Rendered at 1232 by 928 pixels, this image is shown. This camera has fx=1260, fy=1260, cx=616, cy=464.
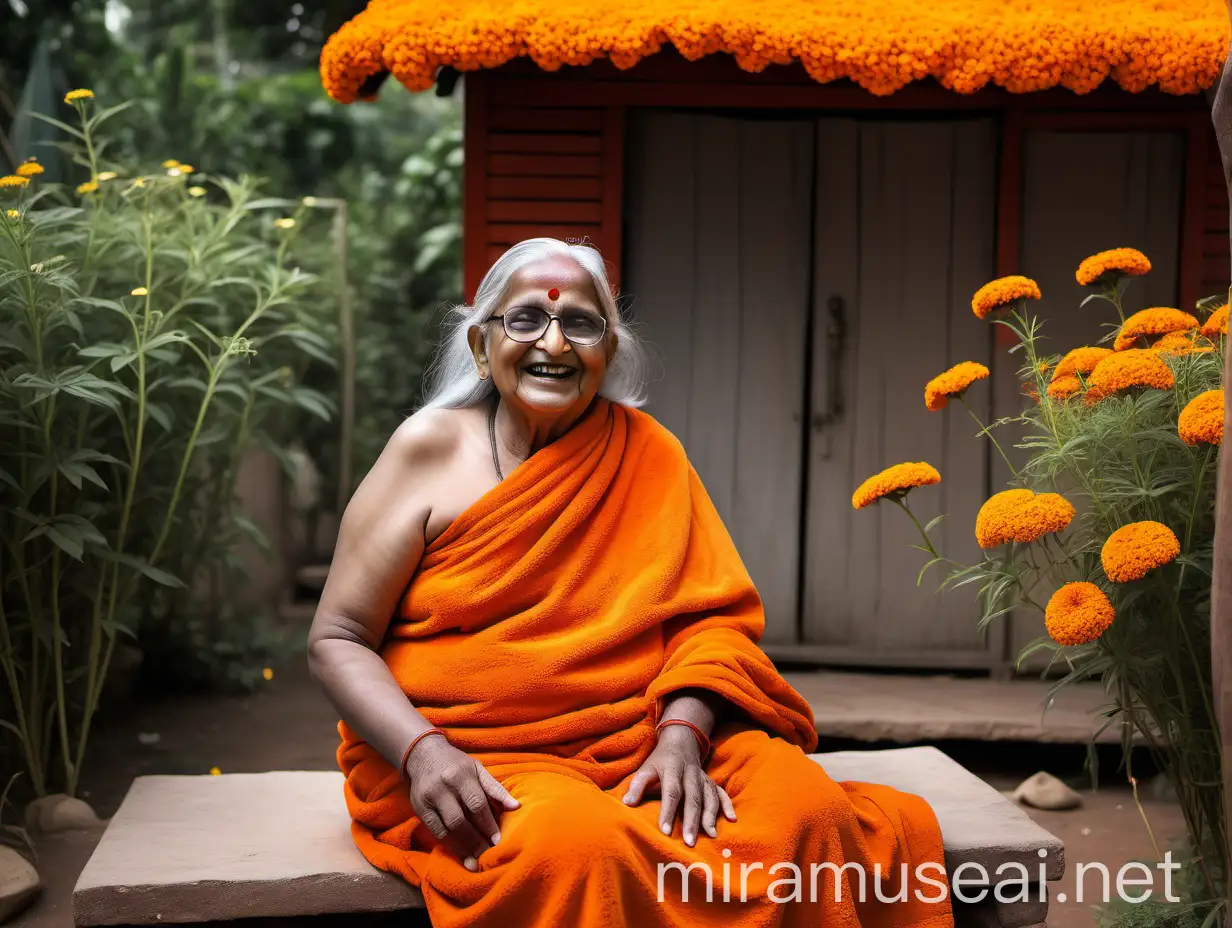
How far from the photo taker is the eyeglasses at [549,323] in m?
2.72

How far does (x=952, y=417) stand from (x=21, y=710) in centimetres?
396

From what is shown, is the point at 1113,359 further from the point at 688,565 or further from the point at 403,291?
the point at 403,291

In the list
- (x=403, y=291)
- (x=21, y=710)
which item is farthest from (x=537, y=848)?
(x=403, y=291)

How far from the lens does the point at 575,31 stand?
4621mm

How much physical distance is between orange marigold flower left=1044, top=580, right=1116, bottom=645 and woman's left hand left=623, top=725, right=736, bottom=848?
774mm

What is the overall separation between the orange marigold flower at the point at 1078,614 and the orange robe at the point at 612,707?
498mm

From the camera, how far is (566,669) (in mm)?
2643

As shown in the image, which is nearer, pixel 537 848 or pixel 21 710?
pixel 537 848

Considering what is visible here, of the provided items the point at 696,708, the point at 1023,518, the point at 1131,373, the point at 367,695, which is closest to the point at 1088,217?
the point at 1131,373

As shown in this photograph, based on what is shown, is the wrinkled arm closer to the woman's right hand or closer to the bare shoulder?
the bare shoulder

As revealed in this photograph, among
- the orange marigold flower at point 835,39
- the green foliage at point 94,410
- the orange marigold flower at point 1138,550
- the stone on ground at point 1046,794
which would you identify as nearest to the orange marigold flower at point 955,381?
the orange marigold flower at point 1138,550

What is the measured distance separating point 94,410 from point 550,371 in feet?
7.78

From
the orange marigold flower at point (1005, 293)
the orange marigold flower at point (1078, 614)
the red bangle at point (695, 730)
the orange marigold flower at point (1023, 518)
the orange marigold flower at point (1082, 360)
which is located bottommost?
the red bangle at point (695, 730)

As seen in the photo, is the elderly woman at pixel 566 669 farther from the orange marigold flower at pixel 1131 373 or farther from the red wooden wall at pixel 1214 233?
the red wooden wall at pixel 1214 233
